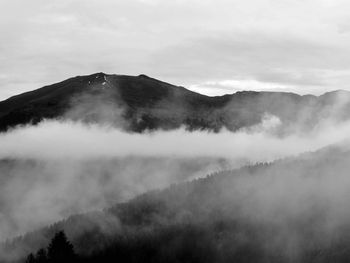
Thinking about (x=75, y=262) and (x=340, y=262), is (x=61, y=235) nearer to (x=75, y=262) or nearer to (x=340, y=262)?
(x=75, y=262)

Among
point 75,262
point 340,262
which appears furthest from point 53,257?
point 340,262

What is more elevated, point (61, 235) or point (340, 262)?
point (61, 235)

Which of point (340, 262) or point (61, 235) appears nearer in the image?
point (61, 235)

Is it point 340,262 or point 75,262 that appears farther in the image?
point 340,262

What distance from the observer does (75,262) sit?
383 ft

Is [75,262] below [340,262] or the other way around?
the other way around

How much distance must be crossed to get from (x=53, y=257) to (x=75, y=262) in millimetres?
5029

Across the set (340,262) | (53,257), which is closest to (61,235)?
(53,257)

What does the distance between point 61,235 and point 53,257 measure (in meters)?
5.29

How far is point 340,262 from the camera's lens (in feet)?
644

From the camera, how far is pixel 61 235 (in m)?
114

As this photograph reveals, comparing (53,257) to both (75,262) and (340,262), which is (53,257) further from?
(340,262)

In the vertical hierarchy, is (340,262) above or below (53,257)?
below

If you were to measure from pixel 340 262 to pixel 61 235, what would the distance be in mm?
120629
